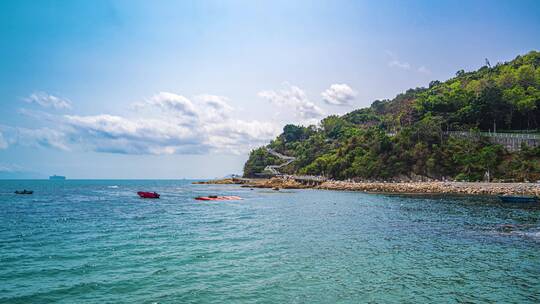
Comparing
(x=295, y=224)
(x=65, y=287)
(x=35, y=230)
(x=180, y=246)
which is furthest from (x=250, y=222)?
(x=65, y=287)

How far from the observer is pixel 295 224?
3159 centimetres

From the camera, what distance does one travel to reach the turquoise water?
44.5 ft

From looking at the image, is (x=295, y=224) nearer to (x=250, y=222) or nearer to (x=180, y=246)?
(x=250, y=222)

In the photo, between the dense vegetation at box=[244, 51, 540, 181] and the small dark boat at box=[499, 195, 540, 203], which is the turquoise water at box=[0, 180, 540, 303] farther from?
the dense vegetation at box=[244, 51, 540, 181]

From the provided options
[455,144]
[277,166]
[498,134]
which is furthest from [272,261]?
[277,166]

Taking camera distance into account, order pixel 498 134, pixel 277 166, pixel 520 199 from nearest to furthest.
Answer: pixel 520 199 → pixel 498 134 → pixel 277 166

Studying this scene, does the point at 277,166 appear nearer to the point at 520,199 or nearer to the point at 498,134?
the point at 498,134

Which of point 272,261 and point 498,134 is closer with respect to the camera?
point 272,261

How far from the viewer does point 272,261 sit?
60.3ft

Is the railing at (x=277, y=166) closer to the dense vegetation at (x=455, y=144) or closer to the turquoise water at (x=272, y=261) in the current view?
the dense vegetation at (x=455, y=144)

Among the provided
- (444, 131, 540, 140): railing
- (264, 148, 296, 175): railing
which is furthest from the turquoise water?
(264, 148, 296, 175): railing

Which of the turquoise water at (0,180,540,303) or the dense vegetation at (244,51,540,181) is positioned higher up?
the dense vegetation at (244,51,540,181)

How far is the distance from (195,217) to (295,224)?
1110 centimetres

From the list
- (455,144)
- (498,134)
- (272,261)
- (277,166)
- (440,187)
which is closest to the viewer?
(272,261)
